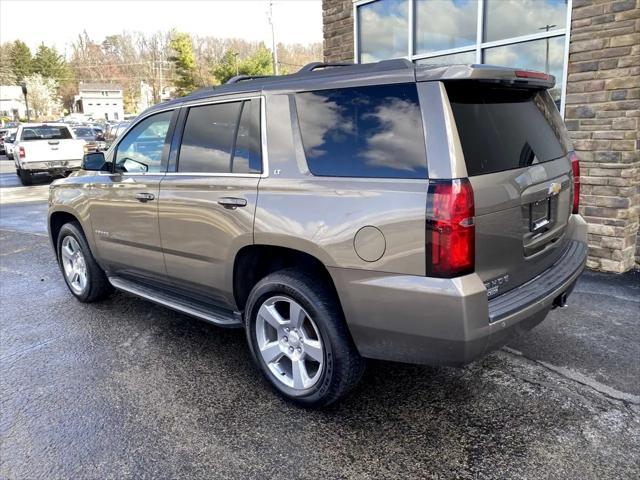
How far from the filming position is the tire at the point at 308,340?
2852mm

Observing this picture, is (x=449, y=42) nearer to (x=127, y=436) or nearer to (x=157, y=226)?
(x=157, y=226)

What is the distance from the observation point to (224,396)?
3289mm

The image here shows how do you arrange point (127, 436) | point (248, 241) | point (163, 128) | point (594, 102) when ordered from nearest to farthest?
point (127, 436)
point (248, 241)
point (163, 128)
point (594, 102)

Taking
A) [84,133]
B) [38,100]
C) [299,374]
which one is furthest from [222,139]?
[38,100]

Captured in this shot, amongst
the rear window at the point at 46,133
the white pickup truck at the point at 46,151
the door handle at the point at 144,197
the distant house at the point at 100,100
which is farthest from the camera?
the distant house at the point at 100,100

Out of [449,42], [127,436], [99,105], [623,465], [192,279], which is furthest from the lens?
[99,105]

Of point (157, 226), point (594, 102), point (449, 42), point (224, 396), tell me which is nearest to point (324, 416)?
point (224, 396)

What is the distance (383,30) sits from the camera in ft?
25.3

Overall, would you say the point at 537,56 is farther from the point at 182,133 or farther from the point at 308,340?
the point at 308,340

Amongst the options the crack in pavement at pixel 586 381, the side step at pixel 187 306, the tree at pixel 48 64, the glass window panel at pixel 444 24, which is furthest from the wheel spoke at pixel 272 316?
the tree at pixel 48 64

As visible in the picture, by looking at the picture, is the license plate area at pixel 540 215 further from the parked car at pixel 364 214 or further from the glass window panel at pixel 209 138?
the glass window panel at pixel 209 138

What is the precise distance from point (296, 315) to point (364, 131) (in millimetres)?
1115

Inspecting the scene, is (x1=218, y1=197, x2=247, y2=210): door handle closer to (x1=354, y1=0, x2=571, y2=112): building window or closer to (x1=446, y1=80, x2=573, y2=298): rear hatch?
(x1=446, y1=80, x2=573, y2=298): rear hatch

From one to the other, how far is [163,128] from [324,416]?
2.44 metres
